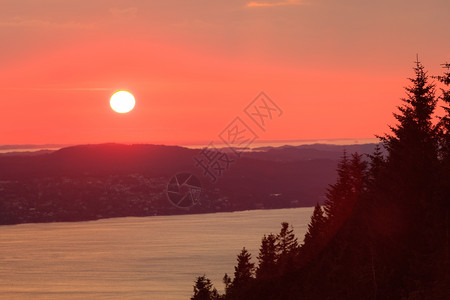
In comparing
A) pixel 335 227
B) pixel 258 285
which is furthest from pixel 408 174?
pixel 335 227

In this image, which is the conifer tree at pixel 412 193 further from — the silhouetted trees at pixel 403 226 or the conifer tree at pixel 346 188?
the conifer tree at pixel 346 188

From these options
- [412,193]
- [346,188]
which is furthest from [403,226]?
[346,188]

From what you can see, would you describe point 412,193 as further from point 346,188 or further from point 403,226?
point 346,188

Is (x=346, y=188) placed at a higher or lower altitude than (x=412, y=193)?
higher

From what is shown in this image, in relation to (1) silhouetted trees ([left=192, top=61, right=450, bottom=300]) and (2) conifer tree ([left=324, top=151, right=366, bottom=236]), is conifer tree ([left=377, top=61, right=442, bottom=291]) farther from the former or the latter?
(2) conifer tree ([left=324, top=151, right=366, bottom=236])

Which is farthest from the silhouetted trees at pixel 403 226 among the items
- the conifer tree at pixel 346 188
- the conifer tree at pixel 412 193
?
the conifer tree at pixel 346 188

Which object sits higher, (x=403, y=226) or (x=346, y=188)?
(x=346, y=188)

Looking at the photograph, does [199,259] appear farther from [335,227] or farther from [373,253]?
[373,253]

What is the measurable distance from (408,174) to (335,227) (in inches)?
1217

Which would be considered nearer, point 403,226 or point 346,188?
point 403,226

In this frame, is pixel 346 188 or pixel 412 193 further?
pixel 346 188

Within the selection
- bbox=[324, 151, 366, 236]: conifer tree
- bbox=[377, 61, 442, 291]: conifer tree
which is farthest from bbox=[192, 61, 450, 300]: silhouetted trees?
bbox=[324, 151, 366, 236]: conifer tree

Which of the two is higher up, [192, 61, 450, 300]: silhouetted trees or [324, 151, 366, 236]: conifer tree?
[324, 151, 366, 236]: conifer tree

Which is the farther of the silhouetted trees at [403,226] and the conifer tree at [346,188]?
the conifer tree at [346,188]
